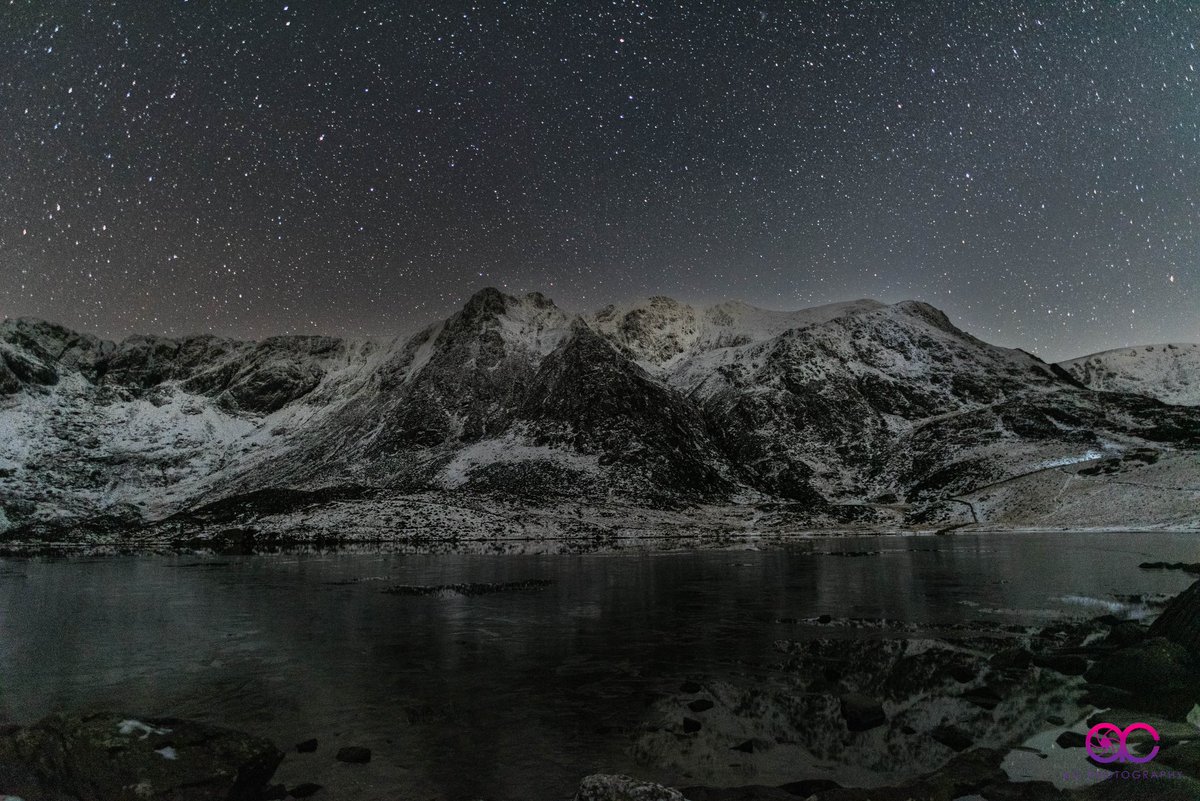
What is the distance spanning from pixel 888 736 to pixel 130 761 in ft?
51.8

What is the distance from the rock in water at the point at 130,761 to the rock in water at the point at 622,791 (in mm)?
6522

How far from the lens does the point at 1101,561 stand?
194ft

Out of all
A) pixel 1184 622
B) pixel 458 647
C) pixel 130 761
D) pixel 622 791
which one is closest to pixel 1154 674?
pixel 1184 622

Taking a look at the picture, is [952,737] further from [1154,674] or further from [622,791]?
[622,791]

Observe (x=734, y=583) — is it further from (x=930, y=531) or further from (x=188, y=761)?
(x=930, y=531)

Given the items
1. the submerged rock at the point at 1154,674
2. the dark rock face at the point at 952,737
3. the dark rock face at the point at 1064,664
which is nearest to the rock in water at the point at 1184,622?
the submerged rock at the point at 1154,674

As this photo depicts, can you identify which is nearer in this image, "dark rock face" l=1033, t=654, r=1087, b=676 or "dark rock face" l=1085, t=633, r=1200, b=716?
"dark rock face" l=1085, t=633, r=1200, b=716

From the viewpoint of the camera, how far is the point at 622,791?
10.3 meters

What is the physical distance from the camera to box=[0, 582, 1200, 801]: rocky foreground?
11867mm

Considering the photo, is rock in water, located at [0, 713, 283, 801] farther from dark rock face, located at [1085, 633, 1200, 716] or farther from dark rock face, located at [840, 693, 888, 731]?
dark rock face, located at [1085, 633, 1200, 716]

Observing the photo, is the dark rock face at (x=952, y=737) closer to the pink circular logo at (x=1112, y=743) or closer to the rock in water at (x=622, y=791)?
the pink circular logo at (x=1112, y=743)

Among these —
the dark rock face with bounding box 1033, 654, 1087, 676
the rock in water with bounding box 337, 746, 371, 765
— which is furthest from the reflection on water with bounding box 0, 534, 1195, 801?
the dark rock face with bounding box 1033, 654, 1087, 676

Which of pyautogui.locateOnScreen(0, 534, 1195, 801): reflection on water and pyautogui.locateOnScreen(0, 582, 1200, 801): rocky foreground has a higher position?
pyautogui.locateOnScreen(0, 582, 1200, 801): rocky foreground

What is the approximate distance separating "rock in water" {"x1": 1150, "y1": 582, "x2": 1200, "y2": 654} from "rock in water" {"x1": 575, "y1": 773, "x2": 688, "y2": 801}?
57.9 ft
